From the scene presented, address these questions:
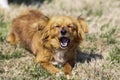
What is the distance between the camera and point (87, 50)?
881 cm

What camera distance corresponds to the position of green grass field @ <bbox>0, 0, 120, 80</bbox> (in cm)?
731

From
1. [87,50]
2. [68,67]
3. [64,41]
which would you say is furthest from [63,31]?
[87,50]

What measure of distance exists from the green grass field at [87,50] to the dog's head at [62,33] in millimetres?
429

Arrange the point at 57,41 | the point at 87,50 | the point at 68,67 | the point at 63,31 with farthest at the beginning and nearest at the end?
the point at 87,50 → the point at 68,67 → the point at 57,41 → the point at 63,31

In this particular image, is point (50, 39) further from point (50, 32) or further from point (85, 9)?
point (85, 9)

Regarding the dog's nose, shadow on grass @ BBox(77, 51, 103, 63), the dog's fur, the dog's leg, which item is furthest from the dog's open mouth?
shadow on grass @ BBox(77, 51, 103, 63)

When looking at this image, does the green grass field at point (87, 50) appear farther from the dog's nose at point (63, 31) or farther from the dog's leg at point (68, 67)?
the dog's nose at point (63, 31)

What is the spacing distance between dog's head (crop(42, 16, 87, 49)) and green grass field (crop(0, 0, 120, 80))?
16.9 inches

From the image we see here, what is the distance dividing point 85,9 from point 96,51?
11.9ft

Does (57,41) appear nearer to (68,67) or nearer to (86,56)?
(68,67)

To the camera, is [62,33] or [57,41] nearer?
[62,33]

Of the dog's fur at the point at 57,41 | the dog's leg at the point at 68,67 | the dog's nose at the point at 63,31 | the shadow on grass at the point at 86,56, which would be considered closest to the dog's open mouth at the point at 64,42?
the dog's fur at the point at 57,41

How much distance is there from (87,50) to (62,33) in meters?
1.62

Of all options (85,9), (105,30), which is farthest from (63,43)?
(85,9)
